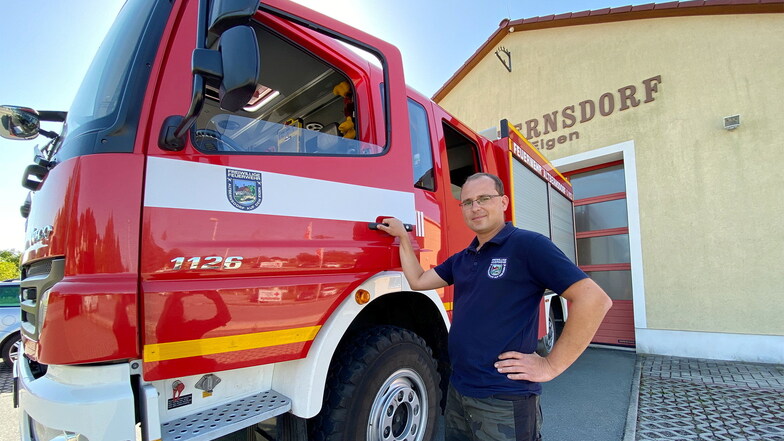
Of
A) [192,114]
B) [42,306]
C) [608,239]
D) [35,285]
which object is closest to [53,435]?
[42,306]

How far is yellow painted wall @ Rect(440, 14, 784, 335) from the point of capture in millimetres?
5246

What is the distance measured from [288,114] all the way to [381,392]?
169 centimetres

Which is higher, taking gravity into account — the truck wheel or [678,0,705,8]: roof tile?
[678,0,705,8]: roof tile

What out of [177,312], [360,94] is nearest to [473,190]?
[360,94]

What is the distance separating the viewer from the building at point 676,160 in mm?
5285

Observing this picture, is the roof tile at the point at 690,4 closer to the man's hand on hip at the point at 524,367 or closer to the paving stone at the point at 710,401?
the paving stone at the point at 710,401

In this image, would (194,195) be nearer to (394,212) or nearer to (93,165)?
(93,165)

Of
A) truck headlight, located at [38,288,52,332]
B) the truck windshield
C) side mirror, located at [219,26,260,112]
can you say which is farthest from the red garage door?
truck headlight, located at [38,288,52,332]

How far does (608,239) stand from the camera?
6883 millimetres

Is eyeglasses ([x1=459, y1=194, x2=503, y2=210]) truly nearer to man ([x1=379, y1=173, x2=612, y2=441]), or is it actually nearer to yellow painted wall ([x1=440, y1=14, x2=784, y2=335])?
man ([x1=379, y1=173, x2=612, y2=441])

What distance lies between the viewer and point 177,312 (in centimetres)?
134

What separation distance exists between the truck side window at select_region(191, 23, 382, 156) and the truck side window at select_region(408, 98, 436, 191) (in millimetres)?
495

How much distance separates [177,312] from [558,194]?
202 inches

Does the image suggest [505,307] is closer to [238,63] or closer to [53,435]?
[238,63]
